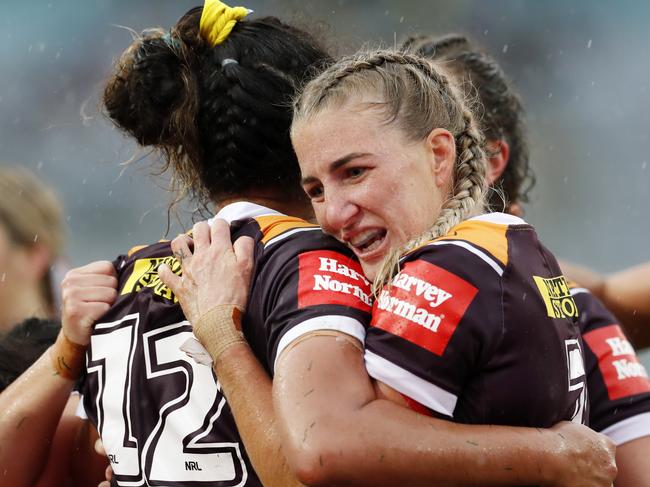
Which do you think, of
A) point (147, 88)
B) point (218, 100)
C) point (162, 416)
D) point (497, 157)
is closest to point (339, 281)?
point (162, 416)

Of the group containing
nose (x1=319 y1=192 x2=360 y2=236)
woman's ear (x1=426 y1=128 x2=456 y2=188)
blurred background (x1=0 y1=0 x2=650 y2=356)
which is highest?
blurred background (x1=0 y1=0 x2=650 y2=356)

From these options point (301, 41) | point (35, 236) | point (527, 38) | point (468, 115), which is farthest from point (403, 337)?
point (527, 38)

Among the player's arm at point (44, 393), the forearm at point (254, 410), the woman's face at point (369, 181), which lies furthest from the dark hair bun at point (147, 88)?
the forearm at point (254, 410)

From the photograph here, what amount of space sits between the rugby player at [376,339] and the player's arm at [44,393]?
28 cm

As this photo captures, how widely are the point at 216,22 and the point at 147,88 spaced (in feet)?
0.77

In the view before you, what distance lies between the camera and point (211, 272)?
2.08 m

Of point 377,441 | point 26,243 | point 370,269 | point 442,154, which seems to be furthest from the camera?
point 26,243

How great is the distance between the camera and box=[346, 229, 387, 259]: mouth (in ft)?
6.59

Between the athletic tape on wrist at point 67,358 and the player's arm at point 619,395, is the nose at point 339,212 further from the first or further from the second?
the player's arm at point 619,395

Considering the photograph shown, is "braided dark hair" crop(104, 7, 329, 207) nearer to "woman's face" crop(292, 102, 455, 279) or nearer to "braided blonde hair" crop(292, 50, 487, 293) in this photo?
"braided blonde hair" crop(292, 50, 487, 293)

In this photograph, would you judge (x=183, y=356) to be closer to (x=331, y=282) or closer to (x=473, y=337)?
(x=331, y=282)

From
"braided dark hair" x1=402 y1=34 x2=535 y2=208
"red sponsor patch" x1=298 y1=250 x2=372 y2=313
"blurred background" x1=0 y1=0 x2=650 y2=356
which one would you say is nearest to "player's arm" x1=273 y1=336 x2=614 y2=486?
"red sponsor patch" x1=298 y1=250 x2=372 y2=313

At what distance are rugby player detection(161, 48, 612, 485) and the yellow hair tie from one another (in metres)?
0.37

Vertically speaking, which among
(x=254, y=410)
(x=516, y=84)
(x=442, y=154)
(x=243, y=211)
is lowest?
(x=254, y=410)
